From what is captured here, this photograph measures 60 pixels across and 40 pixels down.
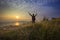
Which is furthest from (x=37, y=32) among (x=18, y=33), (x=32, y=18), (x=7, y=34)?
(x=32, y=18)

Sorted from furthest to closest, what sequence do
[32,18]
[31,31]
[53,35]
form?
[32,18], [31,31], [53,35]

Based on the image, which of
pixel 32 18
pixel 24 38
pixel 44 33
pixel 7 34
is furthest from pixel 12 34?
pixel 32 18

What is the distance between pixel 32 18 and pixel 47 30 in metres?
8.00

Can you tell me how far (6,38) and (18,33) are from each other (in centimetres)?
118

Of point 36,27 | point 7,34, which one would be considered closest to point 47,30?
point 36,27

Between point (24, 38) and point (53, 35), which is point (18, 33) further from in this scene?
point (53, 35)

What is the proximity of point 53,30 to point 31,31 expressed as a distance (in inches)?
74.6

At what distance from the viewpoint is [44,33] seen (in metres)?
14.6

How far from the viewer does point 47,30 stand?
14969 mm

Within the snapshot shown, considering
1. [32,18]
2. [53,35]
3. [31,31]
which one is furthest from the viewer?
[32,18]

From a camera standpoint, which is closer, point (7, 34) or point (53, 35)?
point (53, 35)

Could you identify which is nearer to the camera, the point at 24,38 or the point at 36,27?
the point at 24,38

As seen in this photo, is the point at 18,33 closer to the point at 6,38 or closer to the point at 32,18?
the point at 6,38

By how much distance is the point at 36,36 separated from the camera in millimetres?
14422
